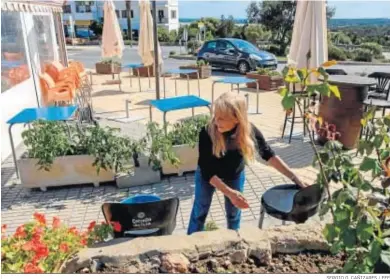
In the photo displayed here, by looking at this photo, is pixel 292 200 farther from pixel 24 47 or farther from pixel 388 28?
pixel 388 28

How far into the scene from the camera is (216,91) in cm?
1087

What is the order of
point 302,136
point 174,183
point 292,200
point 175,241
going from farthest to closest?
point 302,136
point 174,183
point 292,200
point 175,241

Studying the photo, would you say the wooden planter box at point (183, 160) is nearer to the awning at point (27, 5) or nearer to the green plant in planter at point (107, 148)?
the green plant in planter at point (107, 148)

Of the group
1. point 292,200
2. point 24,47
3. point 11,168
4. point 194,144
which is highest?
point 24,47

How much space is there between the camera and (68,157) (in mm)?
4430

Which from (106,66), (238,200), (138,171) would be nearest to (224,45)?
(106,66)

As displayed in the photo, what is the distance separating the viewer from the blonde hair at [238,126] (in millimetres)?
2428

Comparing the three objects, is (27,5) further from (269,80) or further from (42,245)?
(269,80)

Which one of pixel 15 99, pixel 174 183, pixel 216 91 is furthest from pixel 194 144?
pixel 216 91

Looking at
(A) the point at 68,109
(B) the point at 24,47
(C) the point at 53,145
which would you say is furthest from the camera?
(B) the point at 24,47

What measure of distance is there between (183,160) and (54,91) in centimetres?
445

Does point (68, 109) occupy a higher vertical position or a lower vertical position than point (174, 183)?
higher

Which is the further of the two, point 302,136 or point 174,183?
point 302,136

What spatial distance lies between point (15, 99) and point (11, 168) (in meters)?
1.95
